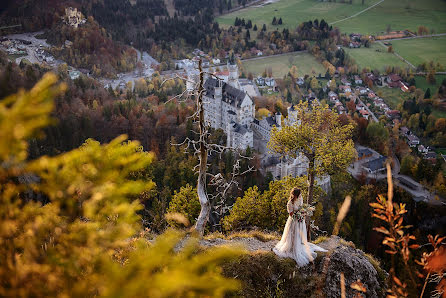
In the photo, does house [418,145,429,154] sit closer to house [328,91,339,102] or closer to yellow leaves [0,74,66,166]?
house [328,91,339,102]

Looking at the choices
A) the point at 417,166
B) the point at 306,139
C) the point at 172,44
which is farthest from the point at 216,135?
the point at 172,44

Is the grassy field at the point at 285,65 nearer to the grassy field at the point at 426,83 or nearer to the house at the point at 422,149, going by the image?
the grassy field at the point at 426,83

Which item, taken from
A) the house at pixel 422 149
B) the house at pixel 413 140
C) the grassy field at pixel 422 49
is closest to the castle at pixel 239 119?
the house at pixel 422 149

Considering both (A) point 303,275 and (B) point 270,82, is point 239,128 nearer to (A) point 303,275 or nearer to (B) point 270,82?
(A) point 303,275

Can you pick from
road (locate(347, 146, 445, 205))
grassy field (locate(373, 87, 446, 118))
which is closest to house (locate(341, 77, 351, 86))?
grassy field (locate(373, 87, 446, 118))

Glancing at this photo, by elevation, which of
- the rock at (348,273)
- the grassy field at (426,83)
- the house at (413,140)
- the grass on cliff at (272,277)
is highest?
the grass on cliff at (272,277)

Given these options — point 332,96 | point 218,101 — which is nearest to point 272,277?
point 218,101
